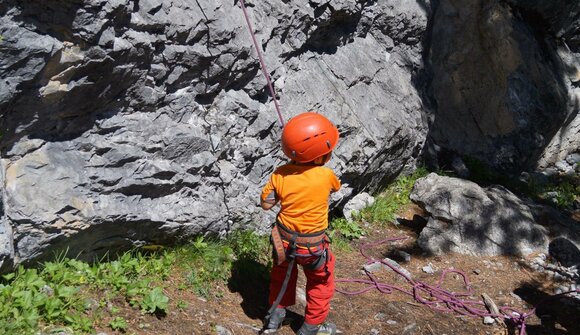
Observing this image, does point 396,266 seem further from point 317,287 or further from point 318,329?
point 317,287

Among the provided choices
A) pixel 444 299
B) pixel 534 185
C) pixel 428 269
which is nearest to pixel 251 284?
pixel 444 299

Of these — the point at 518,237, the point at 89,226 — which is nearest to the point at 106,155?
the point at 89,226

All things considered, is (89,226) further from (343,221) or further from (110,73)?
(343,221)

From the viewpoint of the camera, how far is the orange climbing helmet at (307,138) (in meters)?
4.03

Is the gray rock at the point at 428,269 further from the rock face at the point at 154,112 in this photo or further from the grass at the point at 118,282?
the grass at the point at 118,282

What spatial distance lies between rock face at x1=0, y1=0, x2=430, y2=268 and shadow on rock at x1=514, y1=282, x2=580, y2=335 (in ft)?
6.46

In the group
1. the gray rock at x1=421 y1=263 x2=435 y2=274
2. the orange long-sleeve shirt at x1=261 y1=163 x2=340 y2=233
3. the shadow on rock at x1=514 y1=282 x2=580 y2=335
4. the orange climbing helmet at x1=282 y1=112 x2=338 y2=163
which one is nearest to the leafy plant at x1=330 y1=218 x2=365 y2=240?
the gray rock at x1=421 y1=263 x2=435 y2=274

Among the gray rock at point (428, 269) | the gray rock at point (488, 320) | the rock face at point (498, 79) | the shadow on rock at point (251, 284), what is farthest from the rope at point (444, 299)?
the rock face at point (498, 79)

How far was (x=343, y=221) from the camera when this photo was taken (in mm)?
6410

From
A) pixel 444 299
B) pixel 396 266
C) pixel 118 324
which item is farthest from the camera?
pixel 396 266

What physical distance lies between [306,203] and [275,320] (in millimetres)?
897

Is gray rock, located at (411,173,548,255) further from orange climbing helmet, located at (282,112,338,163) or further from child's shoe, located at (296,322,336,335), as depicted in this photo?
orange climbing helmet, located at (282,112,338,163)

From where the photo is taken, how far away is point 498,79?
8.20 meters

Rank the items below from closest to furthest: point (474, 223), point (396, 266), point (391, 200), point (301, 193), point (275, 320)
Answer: point (301, 193) < point (275, 320) < point (396, 266) < point (474, 223) < point (391, 200)
